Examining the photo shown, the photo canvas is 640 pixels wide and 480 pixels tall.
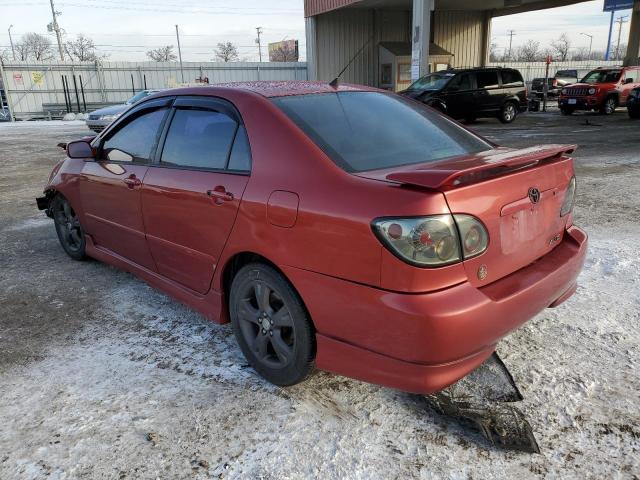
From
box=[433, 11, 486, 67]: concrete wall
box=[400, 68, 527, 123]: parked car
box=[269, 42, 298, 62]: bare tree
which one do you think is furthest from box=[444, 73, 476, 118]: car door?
box=[269, 42, 298, 62]: bare tree


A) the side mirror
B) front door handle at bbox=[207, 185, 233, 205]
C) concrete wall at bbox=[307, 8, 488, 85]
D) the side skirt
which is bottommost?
the side skirt

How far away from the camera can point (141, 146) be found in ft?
11.7

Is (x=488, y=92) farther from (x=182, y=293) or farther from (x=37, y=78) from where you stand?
(x=37, y=78)

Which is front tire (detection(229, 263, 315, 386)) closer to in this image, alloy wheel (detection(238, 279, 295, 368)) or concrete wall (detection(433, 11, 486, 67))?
alloy wheel (detection(238, 279, 295, 368))

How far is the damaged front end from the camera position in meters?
2.25

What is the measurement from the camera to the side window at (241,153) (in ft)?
8.81

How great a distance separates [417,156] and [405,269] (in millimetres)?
888

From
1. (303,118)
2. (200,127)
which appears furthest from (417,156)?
(200,127)

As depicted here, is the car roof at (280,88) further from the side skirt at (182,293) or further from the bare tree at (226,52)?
the bare tree at (226,52)

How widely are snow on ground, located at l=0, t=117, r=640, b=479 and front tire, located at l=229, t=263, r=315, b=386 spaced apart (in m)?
0.13

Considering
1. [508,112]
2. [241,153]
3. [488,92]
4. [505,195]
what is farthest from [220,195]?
[508,112]

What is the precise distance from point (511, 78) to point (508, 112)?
1227 millimetres

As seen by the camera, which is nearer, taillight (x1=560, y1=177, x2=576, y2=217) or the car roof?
taillight (x1=560, y1=177, x2=576, y2=217)

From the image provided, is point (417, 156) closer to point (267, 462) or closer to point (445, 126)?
point (445, 126)
